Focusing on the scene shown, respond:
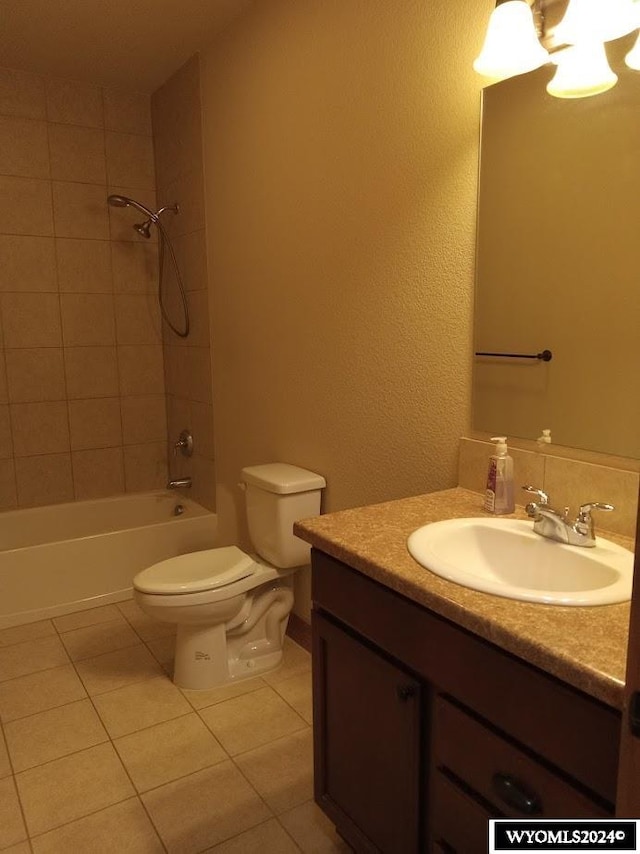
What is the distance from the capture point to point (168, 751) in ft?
6.31

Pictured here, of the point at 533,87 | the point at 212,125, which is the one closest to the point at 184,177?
the point at 212,125

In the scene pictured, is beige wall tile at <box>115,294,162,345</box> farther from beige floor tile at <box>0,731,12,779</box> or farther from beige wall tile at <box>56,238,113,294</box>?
beige floor tile at <box>0,731,12,779</box>

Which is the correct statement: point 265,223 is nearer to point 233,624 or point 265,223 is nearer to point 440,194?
point 440,194

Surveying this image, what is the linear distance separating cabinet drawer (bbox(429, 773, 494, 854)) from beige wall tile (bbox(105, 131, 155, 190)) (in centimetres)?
330

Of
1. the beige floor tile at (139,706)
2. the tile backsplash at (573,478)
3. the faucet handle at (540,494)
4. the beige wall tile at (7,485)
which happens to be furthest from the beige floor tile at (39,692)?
the faucet handle at (540,494)

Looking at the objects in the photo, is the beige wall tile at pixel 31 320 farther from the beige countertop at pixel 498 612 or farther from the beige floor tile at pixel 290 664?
the beige countertop at pixel 498 612

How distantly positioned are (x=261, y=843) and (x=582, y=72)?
1942 mm

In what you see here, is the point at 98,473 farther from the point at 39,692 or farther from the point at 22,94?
the point at 22,94

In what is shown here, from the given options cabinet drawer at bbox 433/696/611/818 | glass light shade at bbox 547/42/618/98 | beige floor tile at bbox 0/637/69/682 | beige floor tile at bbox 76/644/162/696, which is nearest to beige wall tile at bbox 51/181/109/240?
beige floor tile at bbox 0/637/69/682

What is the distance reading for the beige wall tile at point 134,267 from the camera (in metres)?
3.48

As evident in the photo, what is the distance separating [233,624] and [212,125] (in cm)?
215

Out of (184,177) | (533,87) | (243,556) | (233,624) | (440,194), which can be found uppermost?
(184,177)

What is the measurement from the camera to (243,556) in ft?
7.69

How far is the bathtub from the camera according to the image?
280 cm
